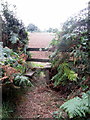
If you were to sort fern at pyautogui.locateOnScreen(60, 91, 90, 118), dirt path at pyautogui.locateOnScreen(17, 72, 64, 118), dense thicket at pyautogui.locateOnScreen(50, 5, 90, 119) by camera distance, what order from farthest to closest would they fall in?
dirt path at pyautogui.locateOnScreen(17, 72, 64, 118) → dense thicket at pyautogui.locateOnScreen(50, 5, 90, 119) → fern at pyautogui.locateOnScreen(60, 91, 90, 118)

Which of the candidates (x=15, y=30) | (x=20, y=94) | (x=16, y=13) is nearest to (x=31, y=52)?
(x=15, y=30)

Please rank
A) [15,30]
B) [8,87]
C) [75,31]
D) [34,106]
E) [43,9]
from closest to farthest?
1. [75,31]
2. [8,87]
3. [34,106]
4. [43,9]
5. [15,30]

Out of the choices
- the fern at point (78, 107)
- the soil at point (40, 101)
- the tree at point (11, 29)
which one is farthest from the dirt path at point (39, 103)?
the tree at point (11, 29)

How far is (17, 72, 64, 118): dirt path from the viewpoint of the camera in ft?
4.65

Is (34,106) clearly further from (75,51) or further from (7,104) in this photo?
(75,51)

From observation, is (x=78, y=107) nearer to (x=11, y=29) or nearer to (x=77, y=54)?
(x=77, y=54)

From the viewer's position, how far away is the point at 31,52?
8.70 ft

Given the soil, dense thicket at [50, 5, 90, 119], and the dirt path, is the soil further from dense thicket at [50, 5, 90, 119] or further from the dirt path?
dense thicket at [50, 5, 90, 119]

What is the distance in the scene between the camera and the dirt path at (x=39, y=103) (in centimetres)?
142

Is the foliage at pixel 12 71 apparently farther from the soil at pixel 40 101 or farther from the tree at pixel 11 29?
the tree at pixel 11 29

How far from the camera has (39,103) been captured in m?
1.64

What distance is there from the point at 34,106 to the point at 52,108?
9.4 inches

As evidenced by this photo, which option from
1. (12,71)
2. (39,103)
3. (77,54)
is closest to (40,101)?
(39,103)

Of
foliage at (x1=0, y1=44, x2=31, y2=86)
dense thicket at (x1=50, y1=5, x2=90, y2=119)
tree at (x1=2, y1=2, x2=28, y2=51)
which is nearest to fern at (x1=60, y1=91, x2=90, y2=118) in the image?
dense thicket at (x1=50, y1=5, x2=90, y2=119)
